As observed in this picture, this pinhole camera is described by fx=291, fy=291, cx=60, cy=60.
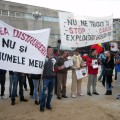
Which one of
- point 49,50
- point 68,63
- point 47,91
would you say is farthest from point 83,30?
point 47,91

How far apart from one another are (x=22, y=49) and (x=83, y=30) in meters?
3.02

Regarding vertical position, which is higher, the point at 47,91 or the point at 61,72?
the point at 61,72

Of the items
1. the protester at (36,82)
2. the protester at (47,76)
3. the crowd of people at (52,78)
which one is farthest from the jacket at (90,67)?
the protester at (47,76)

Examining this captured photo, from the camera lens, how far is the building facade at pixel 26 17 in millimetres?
42000

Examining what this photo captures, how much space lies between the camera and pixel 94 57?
35.6ft

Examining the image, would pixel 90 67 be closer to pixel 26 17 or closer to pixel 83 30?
pixel 83 30

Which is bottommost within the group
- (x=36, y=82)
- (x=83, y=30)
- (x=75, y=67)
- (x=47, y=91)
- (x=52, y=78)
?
(x=47, y=91)

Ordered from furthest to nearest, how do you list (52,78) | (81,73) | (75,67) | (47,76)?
1. (81,73)
2. (75,67)
3. (52,78)
4. (47,76)

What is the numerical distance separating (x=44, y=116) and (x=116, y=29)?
7704cm

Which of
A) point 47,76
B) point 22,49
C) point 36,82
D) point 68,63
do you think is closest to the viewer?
point 22,49

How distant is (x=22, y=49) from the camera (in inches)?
316

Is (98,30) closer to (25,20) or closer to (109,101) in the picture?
(109,101)

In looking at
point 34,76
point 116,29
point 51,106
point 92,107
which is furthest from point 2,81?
point 116,29

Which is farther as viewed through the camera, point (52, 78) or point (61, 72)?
point (61, 72)
